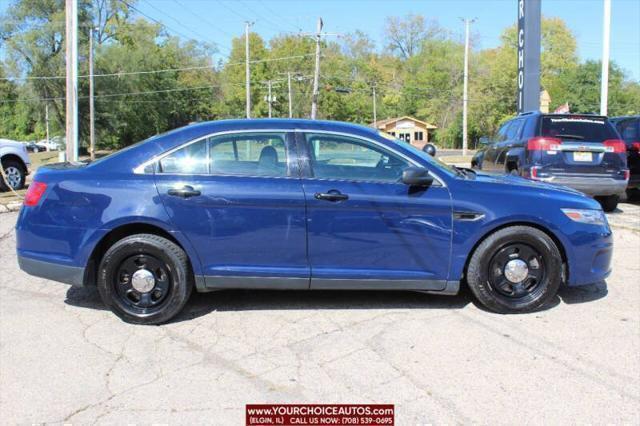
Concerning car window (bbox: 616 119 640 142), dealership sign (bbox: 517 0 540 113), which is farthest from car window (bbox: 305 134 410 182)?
dealership sign (bbox: 517 0 540 113)

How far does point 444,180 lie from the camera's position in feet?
14.9

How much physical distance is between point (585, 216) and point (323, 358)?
99.4 inches

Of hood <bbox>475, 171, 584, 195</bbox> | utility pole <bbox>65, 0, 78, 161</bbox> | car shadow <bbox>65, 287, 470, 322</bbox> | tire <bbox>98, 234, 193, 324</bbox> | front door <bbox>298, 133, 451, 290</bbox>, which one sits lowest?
car shadow <bbox>65, 287, 470, 322</bbox>

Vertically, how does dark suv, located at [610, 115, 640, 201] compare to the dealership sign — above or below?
below

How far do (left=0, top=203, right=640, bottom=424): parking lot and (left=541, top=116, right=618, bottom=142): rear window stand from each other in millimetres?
4018

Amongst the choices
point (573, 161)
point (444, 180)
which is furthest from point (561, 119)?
point (444, 180)

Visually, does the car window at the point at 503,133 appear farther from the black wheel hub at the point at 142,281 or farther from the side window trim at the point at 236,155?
the black wheel hub at the point at 142,281

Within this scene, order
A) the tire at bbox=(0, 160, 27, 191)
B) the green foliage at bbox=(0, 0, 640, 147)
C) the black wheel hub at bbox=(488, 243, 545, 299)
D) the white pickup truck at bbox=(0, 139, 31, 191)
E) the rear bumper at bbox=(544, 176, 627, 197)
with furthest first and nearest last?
the green foliage at bbox=(0, 0, 640, 147) < the tire at bbox=(0, 160, 27, 191) < the white pickup truck at bbox=(0, 139, 31, 191) < the rear bumper at bbox=(544, 176, 627, 197) < the black wheel hub at bbox=(488, 243, 545, 299)

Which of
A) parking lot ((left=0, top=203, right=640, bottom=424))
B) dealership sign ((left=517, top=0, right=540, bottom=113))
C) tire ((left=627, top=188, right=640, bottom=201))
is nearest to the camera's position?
parking lot ((left=0, top=203, right=640, bottom=424))

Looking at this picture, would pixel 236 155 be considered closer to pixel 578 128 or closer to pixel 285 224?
pixel 285 224

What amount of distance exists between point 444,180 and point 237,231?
171 centimetres

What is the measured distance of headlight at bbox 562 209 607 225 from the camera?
181 inches

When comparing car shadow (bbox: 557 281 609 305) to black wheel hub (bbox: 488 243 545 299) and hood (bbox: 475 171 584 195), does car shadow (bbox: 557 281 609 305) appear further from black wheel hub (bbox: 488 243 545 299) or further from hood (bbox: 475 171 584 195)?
hood (bbox: 475 171 584 195)

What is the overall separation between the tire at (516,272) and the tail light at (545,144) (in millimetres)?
4498
